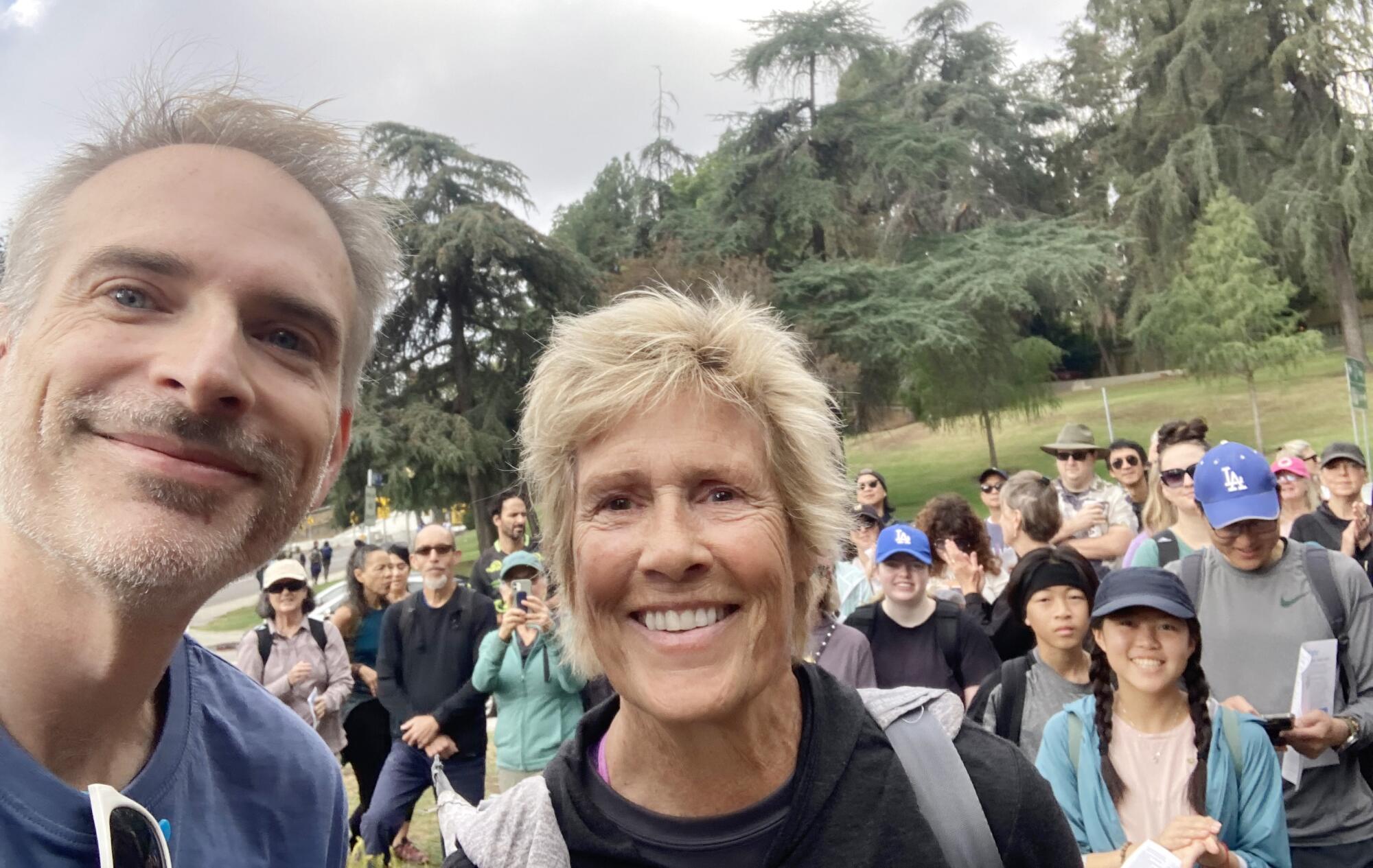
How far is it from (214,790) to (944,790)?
122 centimetres

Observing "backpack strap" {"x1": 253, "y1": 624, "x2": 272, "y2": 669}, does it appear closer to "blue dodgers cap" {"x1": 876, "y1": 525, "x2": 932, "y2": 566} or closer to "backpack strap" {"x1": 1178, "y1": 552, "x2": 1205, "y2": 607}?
"blue dodgers cap" {"x1": 876, "y1": 525, "x2": 932, "y2": 566}

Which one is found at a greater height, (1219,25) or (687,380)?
(1219,25)

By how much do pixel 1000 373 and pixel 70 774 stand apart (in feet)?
101

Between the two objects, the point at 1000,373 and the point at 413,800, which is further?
the point at 1000,373

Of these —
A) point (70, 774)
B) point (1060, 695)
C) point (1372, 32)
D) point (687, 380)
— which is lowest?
point (1060, 695)

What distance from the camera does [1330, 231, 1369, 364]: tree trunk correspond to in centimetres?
3197

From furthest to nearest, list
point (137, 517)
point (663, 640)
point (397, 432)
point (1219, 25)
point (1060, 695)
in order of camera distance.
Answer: point (1219, 25) < point (397, 432) < point (1060, 695) < point (663, 640) < point (137, 517)

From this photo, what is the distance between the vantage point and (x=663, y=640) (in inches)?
68.1

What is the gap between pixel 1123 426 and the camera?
3509cm

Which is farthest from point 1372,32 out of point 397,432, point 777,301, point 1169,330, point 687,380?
point 687,380

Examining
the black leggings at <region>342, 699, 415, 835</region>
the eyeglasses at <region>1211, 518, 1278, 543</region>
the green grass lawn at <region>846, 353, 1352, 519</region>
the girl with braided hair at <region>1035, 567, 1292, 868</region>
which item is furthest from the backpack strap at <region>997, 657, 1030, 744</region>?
the green grass lawn at <region>846, 353, 1352, 519</region>

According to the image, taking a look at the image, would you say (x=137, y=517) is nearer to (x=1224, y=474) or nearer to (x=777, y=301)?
(x=1224, y=474)

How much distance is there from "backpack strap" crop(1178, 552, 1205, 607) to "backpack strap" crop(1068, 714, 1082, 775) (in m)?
0.99

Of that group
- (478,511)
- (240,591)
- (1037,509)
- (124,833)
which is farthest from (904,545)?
(240,591)
